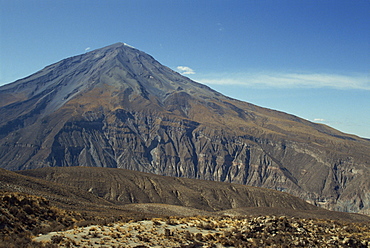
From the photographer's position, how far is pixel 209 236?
2234cm

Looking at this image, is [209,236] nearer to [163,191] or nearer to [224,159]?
[163,191]

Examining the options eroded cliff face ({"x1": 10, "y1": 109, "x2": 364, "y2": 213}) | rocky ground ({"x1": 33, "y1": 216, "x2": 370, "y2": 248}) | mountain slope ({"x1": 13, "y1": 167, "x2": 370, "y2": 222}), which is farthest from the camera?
eroded cliff face ({"x1": 10, "y1": 109, "x2": 364, "y2": 213})

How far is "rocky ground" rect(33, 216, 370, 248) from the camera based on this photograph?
67.2 feet

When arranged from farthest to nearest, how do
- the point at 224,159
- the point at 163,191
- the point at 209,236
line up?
the point at 224,159
the point at 163,191
the point at 209,236

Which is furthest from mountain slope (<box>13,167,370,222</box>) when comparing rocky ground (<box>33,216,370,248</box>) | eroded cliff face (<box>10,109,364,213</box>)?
eroded cliff face (<box>10,109,364,213</box>)

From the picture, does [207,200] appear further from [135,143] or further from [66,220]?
[135,143]

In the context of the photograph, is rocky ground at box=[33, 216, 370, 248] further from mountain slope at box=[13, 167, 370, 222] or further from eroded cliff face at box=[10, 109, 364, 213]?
eroded cliff face at box=[10, 109, 364, 213]

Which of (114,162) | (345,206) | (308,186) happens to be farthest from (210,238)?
(114,162)

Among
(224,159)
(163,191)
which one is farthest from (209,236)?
(224,159)

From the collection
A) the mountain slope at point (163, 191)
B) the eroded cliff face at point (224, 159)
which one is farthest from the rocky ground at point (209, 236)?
the eroded cliff face at point (224, 159)

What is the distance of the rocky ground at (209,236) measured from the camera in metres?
20.5

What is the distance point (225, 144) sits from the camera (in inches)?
7736

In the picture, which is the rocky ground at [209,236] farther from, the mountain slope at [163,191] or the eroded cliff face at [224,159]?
the eroded cliff face at [224,159]

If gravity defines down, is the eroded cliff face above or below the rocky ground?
below
